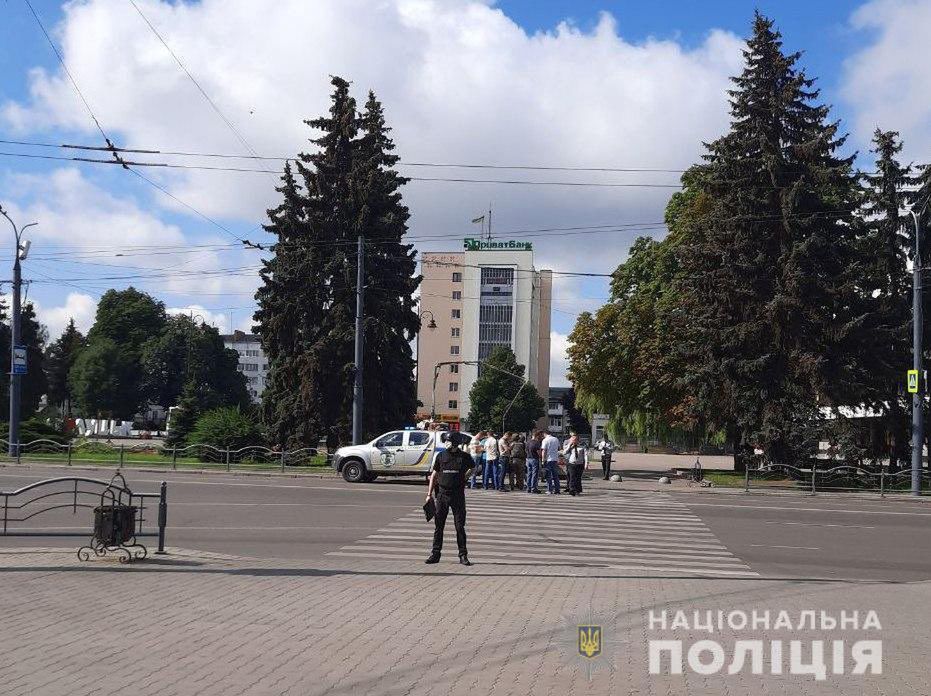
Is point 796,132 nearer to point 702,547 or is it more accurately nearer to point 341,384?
point 341,384

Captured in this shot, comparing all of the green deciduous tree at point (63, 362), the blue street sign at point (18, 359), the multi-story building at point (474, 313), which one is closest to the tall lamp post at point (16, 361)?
the blue street sign at point (18, 359)

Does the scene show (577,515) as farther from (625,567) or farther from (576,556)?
(625,567)

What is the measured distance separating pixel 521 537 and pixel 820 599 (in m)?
7.25

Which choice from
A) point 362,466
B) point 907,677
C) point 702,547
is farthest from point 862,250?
point 907,677

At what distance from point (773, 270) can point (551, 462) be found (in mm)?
15772

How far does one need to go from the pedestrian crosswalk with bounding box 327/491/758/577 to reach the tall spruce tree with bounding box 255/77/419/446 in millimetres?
21369

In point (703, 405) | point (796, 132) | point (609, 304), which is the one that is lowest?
point (703, 405)

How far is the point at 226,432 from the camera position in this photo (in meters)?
43.4

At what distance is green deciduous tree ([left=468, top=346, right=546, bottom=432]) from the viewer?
365 ft

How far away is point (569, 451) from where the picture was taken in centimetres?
2916

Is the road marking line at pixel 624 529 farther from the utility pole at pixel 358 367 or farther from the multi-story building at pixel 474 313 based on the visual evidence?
the multi-story building at pixel 474 313

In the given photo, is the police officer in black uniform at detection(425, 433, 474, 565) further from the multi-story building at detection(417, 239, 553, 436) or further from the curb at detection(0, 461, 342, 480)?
the multi-story building at detection(417, 239, 553, 436)

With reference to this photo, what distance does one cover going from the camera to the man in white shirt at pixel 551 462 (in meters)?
29.1

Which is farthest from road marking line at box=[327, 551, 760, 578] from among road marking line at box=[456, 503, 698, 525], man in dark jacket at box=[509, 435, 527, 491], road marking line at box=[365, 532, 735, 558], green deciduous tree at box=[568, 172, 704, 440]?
green deciduous tree at box=[568, 172, 704, 440]
